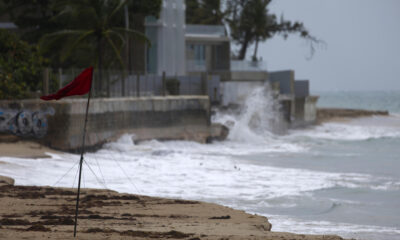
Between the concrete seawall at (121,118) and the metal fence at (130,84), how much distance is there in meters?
0.70

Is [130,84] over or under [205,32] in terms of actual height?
under

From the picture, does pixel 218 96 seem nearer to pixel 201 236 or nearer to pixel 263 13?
pixel 263 13

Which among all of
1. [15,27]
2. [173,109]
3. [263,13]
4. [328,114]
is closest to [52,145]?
[173,109]

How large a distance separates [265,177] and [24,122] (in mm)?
8504

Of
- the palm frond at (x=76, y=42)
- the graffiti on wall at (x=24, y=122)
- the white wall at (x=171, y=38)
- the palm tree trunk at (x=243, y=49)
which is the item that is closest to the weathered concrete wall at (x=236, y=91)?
the white wall at (x=171, y=38)

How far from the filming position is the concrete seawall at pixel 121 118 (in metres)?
22.3

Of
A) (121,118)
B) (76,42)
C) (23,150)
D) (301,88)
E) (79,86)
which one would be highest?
(76,42)

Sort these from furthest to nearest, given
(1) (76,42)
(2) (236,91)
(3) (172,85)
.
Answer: (2) (236,91)
(3) (172,85)
(1) (76,42)

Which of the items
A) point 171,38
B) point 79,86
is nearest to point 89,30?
point 171,38

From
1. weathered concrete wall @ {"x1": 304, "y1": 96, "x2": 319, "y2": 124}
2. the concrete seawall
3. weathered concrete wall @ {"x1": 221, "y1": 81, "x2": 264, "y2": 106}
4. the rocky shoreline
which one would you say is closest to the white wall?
weathered concrete wall @ {"x1": 221, "y1": 81, "x2": 264, "y2": 106}

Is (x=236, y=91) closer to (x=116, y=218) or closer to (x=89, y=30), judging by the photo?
(x=89, y=30)

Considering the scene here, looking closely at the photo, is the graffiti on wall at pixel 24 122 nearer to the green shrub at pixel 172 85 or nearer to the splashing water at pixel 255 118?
the green shrub at pixel 172 85

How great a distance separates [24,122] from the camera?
71.5ft

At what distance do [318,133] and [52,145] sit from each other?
2638 centimetres
